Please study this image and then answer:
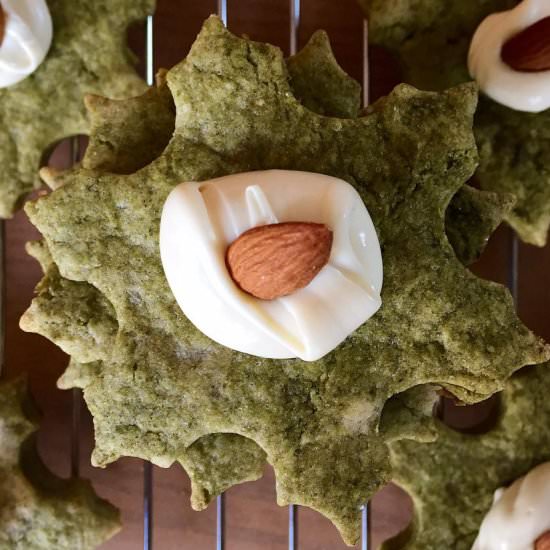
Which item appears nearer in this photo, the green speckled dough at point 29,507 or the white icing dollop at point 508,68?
the white icing dollop at point 508,68

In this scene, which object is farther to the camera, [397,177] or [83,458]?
[83,458]

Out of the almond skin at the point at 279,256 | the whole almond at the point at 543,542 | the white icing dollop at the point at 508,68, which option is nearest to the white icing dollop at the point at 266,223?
the almond skin at the point at 279,256

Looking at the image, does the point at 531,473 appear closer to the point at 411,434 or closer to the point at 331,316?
the point at 411,434

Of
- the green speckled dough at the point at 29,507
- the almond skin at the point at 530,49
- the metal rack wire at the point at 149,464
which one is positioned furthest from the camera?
the metal rack wire at the point at 149,464

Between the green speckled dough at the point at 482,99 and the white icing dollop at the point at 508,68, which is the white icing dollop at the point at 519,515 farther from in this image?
the white icing dollop at the point at 508,68

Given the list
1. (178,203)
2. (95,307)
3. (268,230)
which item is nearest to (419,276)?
(268,230)

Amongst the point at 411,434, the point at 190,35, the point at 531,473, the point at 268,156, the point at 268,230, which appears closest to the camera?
the point at 268,230
